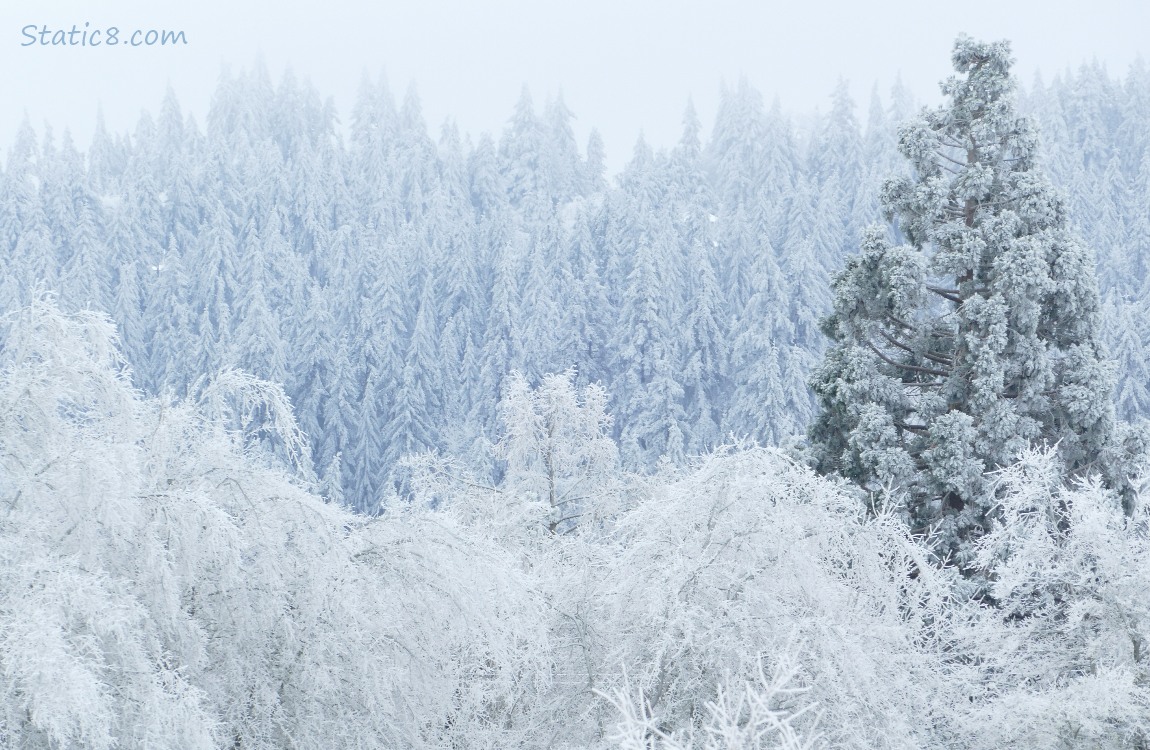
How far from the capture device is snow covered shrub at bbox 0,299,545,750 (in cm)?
818

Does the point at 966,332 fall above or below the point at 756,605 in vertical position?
above

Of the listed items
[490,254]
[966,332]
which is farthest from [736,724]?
[490,254]

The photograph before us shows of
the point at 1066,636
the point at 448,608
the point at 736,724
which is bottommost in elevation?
the point at 1066,636

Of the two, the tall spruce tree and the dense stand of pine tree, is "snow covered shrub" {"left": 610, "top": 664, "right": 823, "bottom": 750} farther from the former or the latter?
the dense stand of pine tree

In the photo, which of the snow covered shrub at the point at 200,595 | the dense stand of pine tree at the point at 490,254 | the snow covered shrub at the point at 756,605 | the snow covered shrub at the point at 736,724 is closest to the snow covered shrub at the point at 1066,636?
the snow covered shrub at the point at 756,605

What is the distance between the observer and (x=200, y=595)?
9750 mm

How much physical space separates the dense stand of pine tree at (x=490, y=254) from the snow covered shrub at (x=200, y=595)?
86.3 ft

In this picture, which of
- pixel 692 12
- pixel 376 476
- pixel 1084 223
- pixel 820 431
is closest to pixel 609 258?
pixel 376 476

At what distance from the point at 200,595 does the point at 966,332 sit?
11.5m

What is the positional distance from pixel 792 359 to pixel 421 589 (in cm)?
2877

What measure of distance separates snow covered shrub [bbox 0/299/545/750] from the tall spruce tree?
7576mm

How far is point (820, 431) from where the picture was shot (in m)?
18.3

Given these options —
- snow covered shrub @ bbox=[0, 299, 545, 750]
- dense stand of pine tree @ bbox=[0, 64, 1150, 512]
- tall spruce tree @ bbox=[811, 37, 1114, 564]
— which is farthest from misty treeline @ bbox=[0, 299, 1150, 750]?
dense stand of pine tree @ bbox=[0, 64, 1150, 512]

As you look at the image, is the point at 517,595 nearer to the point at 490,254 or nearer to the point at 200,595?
the point at 200,595
